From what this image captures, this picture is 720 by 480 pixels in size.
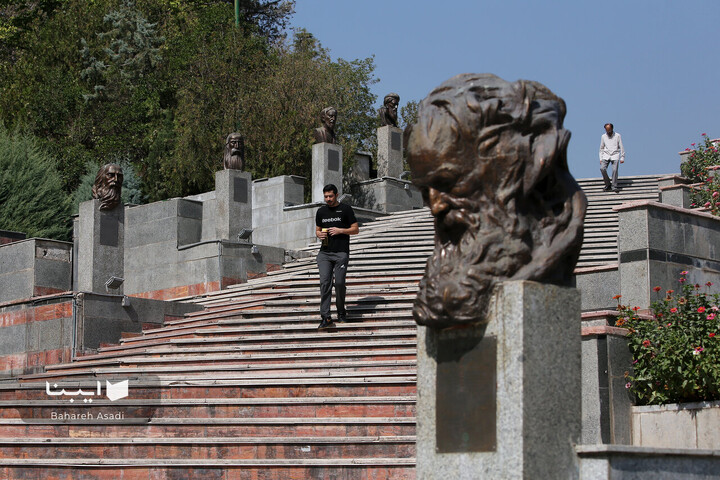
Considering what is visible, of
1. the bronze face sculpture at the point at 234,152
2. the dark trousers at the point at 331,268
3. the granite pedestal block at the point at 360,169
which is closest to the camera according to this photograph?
the dark trousers at the point at 331,268

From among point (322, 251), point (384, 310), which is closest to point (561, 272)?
point (322, 251)

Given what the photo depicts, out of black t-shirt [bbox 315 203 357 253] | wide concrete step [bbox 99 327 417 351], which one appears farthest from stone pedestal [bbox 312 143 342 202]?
black t-shirt [bbox 315 203 357 253]

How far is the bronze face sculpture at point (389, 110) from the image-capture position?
26.9 metres

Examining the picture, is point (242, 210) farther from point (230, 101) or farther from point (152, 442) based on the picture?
point (152, 442)

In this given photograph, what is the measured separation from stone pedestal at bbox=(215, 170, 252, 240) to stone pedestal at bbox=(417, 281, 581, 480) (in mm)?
14928

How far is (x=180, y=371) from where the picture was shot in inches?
512

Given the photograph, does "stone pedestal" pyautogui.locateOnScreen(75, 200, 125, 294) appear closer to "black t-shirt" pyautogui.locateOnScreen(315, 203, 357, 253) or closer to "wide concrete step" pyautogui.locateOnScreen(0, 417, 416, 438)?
"black t-shirt" pyautogui.locateOnScreen(315, 203, 357, 253)

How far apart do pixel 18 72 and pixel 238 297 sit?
2254 centimetres

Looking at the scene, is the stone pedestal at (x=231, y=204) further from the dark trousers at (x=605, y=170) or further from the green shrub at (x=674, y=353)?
the green shrub at (x=674, y=353)

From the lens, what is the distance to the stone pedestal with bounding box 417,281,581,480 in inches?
238

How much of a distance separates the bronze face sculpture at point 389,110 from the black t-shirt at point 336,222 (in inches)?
543

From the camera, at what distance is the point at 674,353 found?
983cm

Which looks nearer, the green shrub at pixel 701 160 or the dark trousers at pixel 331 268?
the dark trousers at pixel 331 268

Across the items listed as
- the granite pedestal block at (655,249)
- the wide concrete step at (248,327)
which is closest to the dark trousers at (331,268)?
the wide concrete step at (248,327)
